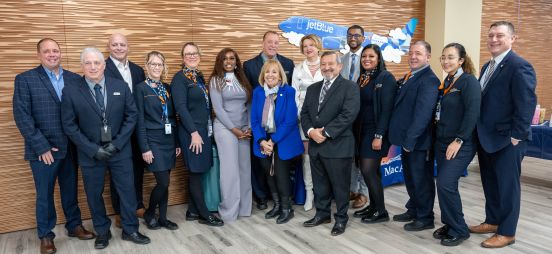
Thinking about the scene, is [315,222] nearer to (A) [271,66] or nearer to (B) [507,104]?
(A) [271,66]

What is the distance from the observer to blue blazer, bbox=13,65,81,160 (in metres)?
3.07

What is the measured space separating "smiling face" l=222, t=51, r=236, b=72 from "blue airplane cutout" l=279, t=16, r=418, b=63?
131cm

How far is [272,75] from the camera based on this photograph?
11.9 feet

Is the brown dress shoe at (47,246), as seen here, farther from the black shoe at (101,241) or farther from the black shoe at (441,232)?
the black shoe at (441,232)

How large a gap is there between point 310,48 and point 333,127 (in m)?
0.93

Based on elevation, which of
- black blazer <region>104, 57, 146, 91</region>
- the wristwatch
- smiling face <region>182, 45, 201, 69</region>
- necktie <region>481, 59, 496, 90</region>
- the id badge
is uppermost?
smiling face <region>182, 45, 201, 69</region>

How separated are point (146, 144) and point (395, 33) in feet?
12.6

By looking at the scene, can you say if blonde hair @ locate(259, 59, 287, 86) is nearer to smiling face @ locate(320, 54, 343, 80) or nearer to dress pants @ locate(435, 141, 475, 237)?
smiling face @ locate(320, 54, 343, 80)

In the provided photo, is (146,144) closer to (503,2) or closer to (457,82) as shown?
(457,82)

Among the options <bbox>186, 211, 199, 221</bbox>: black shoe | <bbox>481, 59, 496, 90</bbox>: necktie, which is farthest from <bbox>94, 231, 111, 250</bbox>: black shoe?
<bbox>481, 59, 496, 90</bbox>: necktie

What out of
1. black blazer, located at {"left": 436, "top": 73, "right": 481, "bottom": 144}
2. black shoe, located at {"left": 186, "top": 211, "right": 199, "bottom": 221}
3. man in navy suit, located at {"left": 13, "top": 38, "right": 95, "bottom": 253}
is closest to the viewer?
black blazer, located at {"left": 436, "top": 73, "right": 481, "bottom": 144}

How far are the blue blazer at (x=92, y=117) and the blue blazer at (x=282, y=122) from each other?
107cm

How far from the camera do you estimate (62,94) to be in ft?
10.1

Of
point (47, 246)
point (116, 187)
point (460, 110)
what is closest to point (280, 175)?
point (116, 187)
